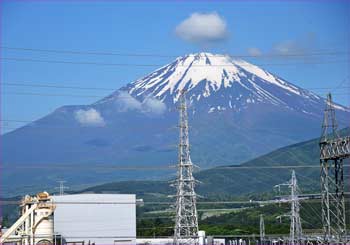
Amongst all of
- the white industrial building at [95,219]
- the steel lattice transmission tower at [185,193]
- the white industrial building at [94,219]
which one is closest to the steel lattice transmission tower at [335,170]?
the steel lattice transmission tower at [185,193]

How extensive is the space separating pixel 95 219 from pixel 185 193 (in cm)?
1080

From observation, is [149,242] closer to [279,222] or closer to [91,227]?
[91,227]

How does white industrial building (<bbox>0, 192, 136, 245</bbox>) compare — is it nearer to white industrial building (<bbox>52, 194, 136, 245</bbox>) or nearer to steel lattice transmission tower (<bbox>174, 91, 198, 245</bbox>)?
white industrial building (<bbox>52, 194, 136, 245</bbox>)

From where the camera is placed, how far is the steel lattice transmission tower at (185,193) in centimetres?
4331

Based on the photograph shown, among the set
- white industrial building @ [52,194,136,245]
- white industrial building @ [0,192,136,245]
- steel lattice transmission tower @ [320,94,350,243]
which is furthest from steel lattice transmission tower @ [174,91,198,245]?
steel lattice transmission tower @ [320,94,350,243]

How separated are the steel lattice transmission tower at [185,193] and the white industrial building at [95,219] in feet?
26.7

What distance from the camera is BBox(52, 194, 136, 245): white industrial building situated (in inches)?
2044

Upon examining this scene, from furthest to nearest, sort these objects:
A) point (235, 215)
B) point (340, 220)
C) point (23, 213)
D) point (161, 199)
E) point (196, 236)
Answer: point (161, 199)
point (235, 215)
point (23, 213)
point (196, 236)
point (340, 220)

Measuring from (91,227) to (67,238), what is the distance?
199cm

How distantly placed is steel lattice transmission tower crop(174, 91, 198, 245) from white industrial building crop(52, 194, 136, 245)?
26.7 ft

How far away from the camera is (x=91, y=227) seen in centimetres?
5212

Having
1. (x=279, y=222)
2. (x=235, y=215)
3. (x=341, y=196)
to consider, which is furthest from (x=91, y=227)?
(x=235, y=215)

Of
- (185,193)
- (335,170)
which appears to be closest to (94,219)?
(185,193)

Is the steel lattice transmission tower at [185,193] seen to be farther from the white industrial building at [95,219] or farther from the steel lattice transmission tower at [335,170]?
the steel lattice transmission tower at [335,170]
